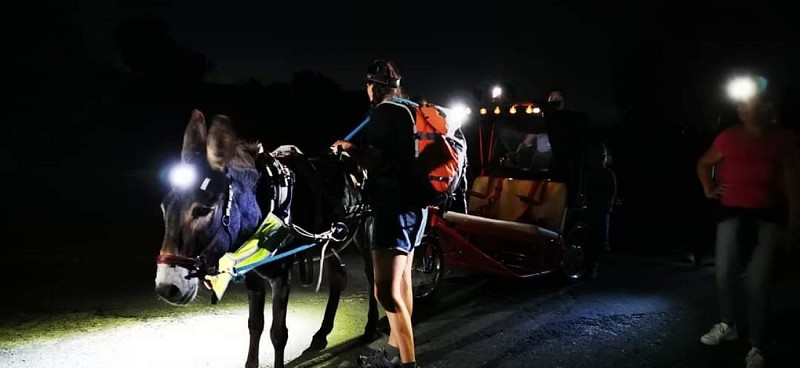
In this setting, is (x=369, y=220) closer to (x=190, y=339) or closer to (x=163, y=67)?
(x=190, y=339)

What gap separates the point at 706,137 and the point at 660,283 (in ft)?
14.6

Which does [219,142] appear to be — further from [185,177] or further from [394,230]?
[394,230]

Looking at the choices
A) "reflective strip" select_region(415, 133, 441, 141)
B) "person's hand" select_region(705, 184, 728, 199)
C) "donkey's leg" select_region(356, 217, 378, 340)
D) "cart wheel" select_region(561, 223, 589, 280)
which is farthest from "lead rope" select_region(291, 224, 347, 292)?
"cart wheel" select_region(561, 223, 589, 280)

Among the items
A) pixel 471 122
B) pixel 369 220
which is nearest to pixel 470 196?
pixel 471 122

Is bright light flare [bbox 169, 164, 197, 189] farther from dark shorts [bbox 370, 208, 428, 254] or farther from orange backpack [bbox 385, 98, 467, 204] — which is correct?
orange backpack [bbox 385, 98, 467, 204]

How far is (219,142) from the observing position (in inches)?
142

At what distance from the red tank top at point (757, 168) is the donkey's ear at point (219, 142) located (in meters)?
3.92

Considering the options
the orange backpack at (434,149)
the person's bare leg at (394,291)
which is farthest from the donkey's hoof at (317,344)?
the orange backpack at (434,149)

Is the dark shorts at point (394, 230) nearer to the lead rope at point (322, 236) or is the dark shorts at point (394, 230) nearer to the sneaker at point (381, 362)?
the lead rope at point (322, 236)

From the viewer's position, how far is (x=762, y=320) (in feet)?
15.6

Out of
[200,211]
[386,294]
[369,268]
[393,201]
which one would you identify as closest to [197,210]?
[200,211]

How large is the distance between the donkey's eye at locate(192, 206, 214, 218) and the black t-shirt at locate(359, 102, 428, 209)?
3.49 ft

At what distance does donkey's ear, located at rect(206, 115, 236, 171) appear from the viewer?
3596mm

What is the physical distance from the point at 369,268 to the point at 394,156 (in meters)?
1.71
